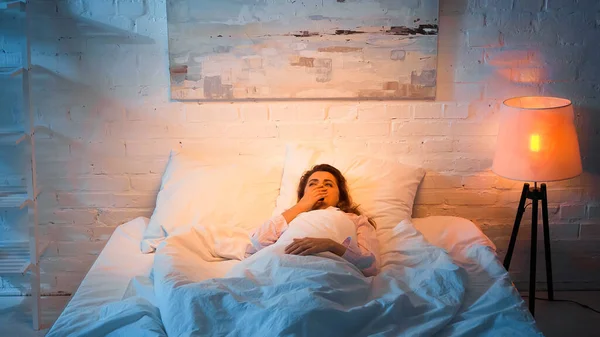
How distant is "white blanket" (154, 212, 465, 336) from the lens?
2104 millimetres

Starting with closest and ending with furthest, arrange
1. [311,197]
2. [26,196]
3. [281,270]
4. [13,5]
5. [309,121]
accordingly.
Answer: [281,270] < [13,5] < [311,197] < [26,196] < [309,121]

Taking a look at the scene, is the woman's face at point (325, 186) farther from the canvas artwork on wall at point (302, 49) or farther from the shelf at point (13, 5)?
the shelf at point (13, 5)

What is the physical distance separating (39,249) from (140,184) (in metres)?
0.60

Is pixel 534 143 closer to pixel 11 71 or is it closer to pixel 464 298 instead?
pixel 464 298

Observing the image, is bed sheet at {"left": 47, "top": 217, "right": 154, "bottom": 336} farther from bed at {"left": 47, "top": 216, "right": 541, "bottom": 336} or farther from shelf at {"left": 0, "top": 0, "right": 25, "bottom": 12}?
shelf at {"left": 0, "top": 0, "right": 25, "bottom": 12}

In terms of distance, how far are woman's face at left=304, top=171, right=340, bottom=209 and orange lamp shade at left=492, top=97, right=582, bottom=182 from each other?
0.81 metres

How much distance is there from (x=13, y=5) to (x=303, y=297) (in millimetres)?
1885

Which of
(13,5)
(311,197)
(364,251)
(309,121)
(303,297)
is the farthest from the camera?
(309,121)

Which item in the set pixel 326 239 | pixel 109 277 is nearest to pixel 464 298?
pixel 326 239

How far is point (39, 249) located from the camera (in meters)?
3.37

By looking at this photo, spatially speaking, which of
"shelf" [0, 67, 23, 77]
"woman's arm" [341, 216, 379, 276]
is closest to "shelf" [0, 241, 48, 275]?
"shelf" [0, 67, 23, 77]

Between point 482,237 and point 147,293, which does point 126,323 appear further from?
point 482,237

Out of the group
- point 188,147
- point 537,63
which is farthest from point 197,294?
point 537,63

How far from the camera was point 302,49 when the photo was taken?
3.28 m
